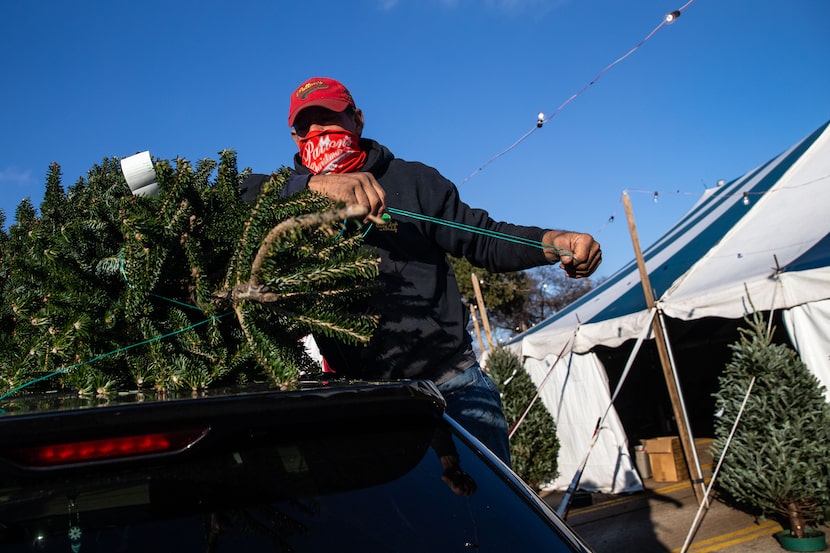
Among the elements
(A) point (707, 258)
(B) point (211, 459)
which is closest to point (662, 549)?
(A) point (707, 258)

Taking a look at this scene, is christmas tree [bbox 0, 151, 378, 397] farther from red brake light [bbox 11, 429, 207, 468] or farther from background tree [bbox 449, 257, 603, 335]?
background tree [bbox 449, 257, 603, 335]

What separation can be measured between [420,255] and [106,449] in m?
1.50

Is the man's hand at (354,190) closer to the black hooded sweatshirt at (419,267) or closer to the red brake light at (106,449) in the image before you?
the black hooded sweatshirt at (419,267)

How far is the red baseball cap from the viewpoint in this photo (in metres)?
2.38

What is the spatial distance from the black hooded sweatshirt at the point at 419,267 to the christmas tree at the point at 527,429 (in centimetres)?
826

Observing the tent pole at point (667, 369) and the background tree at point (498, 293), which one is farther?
the background tree at point (498, 293)

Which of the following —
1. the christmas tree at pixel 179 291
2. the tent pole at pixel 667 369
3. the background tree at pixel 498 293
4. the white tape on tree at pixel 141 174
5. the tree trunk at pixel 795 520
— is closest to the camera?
the christmas tree at pixel 179 291

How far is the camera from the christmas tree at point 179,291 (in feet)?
4.95

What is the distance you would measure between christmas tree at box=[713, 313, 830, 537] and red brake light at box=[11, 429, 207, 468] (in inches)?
255

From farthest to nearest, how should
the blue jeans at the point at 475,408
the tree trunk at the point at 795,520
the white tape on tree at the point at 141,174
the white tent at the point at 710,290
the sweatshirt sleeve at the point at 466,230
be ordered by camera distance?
1. the white tent at the point at 710,290
2. the tree trunk at the point at 795,520
3. the sweatshirt sleeve at the point at 466,230
4. the blue jeans at the point at 475,408
5. the white tape on tree at the point at 141,174

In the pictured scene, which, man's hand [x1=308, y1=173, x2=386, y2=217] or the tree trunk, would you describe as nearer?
man's hand [x1=308, y1=173, x2=386, y2=217]

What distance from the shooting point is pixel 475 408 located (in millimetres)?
2348

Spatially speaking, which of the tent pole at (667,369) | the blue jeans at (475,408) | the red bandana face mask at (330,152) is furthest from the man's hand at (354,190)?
the tent pole at (667,369)

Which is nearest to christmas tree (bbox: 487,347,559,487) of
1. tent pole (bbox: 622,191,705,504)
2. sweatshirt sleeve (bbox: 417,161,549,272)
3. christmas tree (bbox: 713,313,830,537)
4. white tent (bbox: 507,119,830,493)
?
white tent (bbox: 507,119,830,493)
